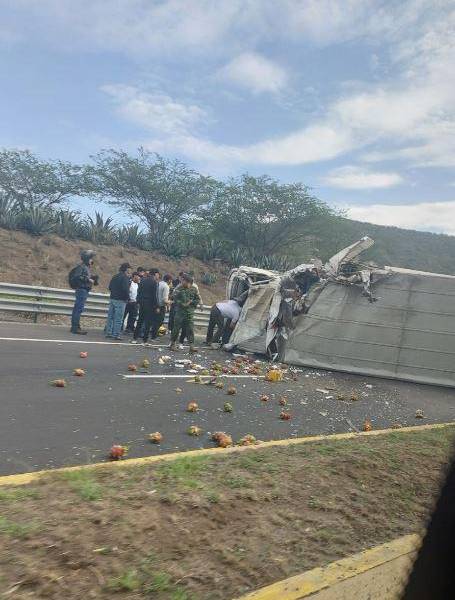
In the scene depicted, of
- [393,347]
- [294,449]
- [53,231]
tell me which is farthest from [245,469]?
[53,231]

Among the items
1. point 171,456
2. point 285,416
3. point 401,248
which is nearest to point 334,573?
point 171,456

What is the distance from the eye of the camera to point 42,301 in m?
16.8

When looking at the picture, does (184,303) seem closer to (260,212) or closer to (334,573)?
(334,573)

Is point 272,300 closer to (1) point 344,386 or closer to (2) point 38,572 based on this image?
(1) point 344,386

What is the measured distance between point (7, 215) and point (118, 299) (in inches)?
487

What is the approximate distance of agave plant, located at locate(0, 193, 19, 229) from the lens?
2380 centimetres

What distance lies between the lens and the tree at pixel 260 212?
113 feet

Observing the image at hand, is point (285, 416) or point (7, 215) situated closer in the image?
point (285, 416)

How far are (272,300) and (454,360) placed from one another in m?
4.35

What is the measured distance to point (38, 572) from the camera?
9.02 ft

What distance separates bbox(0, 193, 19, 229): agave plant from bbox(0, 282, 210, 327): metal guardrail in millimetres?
7375

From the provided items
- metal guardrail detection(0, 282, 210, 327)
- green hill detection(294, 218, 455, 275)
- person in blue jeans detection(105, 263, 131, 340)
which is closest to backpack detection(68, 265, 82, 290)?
person in blue jeans detection(105, 263, 131, 340)

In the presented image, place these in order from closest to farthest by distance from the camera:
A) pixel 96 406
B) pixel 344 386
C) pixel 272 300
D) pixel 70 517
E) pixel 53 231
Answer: pixel 70 517 < pixel 96 406 < pixel 344 386 < pixel 272 300 < pixel 53 231

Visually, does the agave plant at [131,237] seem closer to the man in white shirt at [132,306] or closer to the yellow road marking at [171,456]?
the man in white shirt at [132,306]
